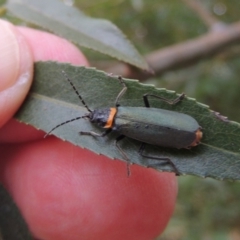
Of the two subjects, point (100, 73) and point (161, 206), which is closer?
point (100, 73)

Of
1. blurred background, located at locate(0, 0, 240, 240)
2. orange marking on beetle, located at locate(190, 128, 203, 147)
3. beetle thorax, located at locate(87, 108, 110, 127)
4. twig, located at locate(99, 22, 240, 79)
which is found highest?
orange marking on beetle, located at locate(190, 128, 203, 147)

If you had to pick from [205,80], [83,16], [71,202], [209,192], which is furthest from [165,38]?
[71,202]

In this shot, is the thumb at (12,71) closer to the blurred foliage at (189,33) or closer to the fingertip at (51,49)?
the fingertip at (51,49)

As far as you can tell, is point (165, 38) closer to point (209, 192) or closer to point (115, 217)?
Answer: point (209, 192)

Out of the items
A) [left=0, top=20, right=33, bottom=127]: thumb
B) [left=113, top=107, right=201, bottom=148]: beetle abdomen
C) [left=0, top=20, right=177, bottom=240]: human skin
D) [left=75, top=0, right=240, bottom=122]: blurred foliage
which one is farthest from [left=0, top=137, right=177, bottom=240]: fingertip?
[left=75, top=0, right=240, bottom=122]: blurred foliage

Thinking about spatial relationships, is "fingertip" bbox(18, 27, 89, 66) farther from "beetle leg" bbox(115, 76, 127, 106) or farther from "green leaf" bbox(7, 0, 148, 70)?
"beetle leg" bbox(115, 76, 127, 106)

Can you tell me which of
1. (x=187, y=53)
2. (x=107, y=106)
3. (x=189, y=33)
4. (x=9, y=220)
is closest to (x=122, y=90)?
(x=107, y=106)
